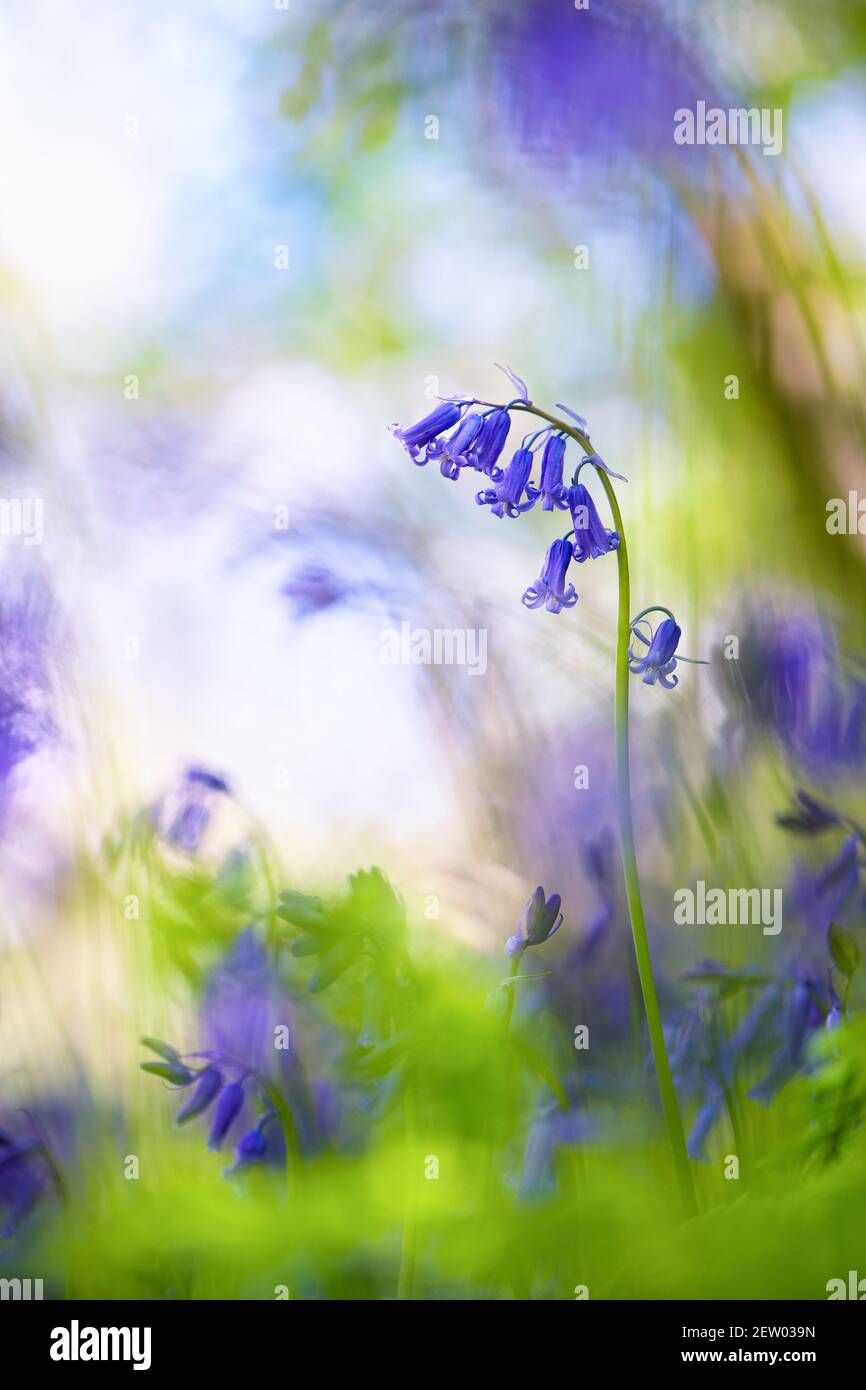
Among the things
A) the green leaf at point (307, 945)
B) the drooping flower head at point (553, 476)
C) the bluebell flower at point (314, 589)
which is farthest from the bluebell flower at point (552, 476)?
the green leaf at point (307, 945)

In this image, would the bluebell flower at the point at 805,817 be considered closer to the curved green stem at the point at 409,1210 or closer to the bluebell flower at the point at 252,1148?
the curved green stem at the point at 409,1210

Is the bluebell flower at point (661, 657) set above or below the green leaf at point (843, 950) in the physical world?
above

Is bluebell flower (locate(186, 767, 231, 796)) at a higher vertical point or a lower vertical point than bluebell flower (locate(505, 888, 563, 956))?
higher

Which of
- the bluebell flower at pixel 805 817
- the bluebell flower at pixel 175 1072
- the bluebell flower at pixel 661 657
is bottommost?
the bluebell flower at pixel 175 1072

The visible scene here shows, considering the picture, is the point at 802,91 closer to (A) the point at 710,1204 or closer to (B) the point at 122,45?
(B) the point at 122,45

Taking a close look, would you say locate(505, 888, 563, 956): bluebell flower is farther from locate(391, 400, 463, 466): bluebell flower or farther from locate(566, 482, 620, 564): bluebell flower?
locate(391, 400, 463, 466): bluebell flower

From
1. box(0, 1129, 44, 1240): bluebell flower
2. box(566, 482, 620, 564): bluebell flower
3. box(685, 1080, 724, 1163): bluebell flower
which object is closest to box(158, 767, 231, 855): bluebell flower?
box(0, 1129, 44, 1240): bluebell flower

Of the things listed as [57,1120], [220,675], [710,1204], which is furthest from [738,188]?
[57,1120]
